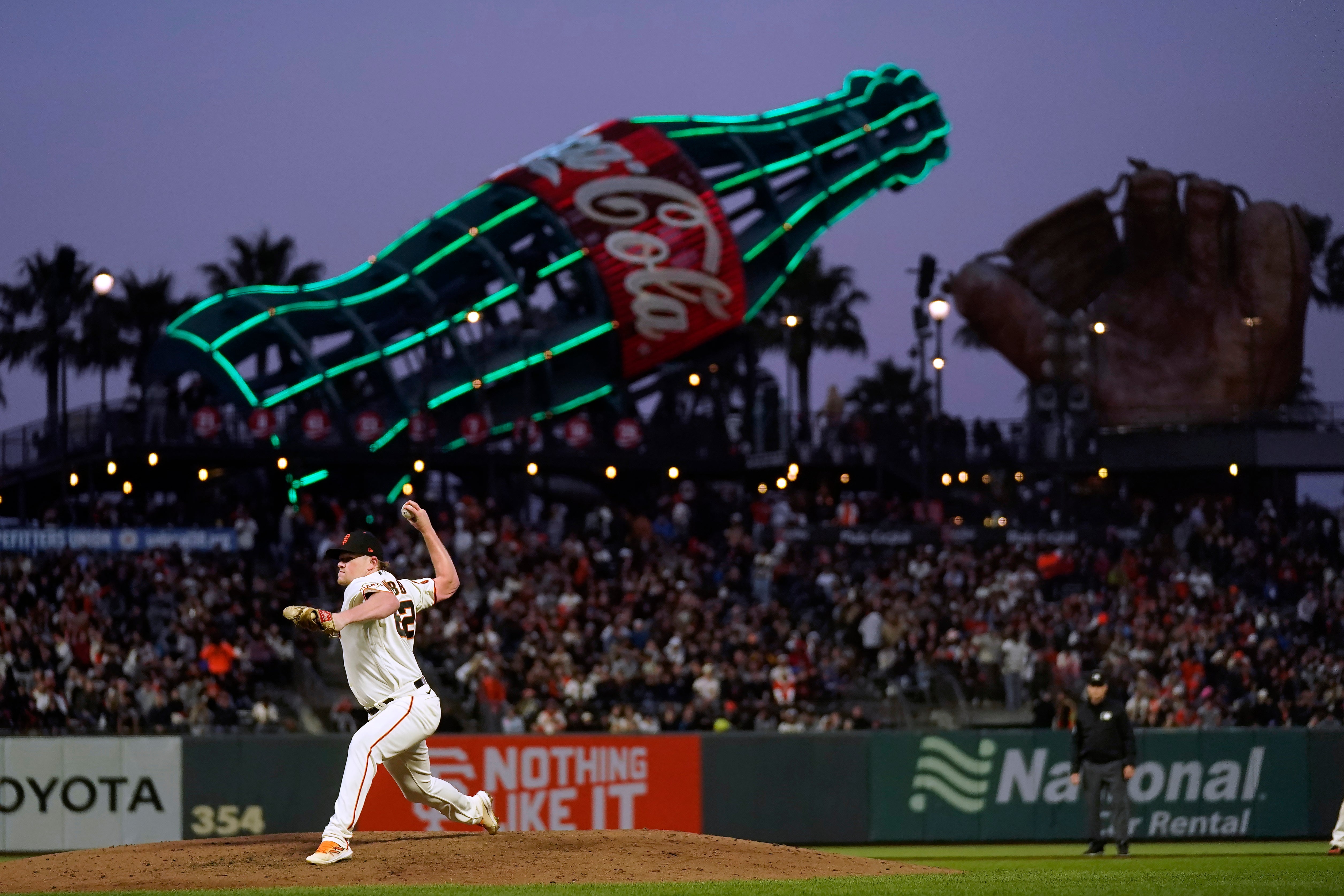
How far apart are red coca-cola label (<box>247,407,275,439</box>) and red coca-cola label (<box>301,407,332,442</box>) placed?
25.4 inches

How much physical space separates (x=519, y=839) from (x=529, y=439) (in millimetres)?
27043

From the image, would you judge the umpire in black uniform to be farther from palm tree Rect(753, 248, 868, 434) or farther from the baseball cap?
palm tree Rect(753, 248, 868, 434)

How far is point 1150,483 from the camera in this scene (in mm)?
44094

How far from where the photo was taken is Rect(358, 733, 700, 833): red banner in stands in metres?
18.9

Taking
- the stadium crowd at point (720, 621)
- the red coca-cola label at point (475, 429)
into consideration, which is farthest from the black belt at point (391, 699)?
the red coca-cola label at point (475, 429)

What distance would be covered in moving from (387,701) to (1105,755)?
814 cm

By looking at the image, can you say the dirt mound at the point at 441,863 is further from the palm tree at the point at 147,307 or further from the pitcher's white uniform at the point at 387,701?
the palm tree at the point at 147,307

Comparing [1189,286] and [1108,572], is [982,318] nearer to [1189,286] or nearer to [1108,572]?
[1189,286]

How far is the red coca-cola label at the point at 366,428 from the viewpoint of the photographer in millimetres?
36656

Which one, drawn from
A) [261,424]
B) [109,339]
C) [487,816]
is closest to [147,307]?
[109,339]

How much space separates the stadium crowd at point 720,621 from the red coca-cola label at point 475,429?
2.33m

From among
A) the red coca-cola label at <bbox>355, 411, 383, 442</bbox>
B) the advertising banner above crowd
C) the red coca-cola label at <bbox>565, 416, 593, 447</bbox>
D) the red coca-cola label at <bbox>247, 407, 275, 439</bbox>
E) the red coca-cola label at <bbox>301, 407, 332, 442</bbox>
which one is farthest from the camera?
the red coca-cola label at <bbox>565, 416, 593, 447</bbox>

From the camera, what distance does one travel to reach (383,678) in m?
10.8

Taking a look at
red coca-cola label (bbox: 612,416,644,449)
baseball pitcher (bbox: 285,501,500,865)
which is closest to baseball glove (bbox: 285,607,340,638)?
baseball pitcher (bbox: 285,501,500,865)
